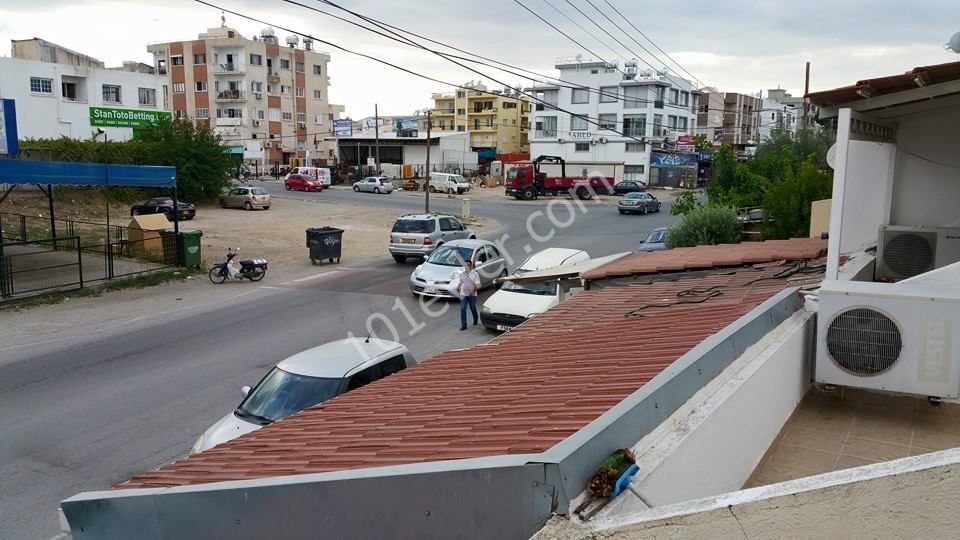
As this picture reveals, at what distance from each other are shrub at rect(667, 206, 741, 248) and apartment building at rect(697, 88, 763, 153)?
78160mm

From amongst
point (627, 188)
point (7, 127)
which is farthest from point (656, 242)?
point (627, 188)

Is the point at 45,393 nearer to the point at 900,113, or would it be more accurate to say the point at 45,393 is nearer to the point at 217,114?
the point at 900,113

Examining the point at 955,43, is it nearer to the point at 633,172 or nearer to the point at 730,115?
the point at 633,172

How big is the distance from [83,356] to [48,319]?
3857 mm

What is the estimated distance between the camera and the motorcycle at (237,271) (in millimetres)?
21062

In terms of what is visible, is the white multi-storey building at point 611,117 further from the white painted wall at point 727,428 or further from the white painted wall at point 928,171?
the white painted wall at point 727,428

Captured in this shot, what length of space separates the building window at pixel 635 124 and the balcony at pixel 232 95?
40119 millimetres

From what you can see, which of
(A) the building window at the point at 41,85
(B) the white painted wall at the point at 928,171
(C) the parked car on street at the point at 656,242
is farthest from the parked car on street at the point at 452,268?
(A) the building window at the point at 41,85

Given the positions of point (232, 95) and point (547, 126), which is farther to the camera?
point (547, 126)

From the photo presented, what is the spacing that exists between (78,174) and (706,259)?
17.5m

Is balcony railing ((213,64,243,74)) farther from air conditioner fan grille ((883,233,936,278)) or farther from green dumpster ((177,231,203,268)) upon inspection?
air conditioner fan grille ((883,233,936,278))

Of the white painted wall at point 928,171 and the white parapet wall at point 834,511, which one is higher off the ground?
the white painted wall at point 928,171

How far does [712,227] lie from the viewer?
1703cm

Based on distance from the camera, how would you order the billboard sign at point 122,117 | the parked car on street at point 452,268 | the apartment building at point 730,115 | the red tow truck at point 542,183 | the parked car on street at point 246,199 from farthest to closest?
1. the apartment building at point 730,115
2. the red tow truck at point 542,183
3. the billboard sign at point 122,117
4. the parked car on street at point 246,199
5. the parked car on street at point 452,268
